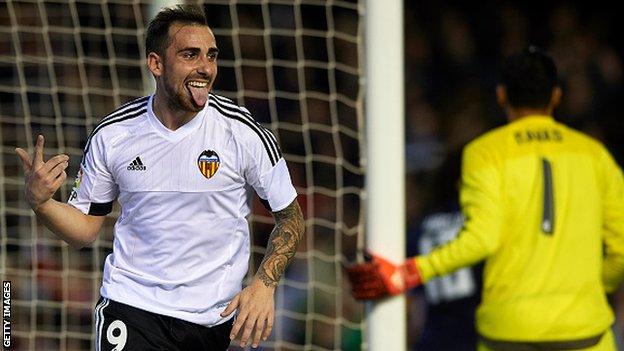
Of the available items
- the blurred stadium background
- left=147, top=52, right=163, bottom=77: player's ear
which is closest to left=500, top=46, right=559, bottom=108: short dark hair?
left=147, top=52, right=163, bottom=77: player's ear

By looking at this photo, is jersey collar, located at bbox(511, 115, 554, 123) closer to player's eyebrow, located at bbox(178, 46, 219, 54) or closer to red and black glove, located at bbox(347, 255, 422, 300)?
red and black glove, located at bbox(347, 255, 422, 300)

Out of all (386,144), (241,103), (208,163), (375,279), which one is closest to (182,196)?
(208,163)

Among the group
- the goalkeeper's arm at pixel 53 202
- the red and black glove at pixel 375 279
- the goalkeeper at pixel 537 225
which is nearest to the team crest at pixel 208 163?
the goalkeeper's arm at pixel 53 202

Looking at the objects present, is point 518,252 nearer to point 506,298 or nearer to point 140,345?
point 506,298

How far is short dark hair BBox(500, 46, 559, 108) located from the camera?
467cm

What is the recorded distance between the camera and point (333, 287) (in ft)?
21.0

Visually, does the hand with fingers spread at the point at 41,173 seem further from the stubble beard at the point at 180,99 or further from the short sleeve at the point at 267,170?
the short sleeve at the point at 267,170

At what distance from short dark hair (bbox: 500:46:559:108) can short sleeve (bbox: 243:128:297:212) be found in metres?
1.14

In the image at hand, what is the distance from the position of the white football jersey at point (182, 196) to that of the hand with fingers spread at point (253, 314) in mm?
297

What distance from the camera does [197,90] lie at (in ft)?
12.5

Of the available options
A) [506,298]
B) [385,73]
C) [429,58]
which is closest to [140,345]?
[506,298]

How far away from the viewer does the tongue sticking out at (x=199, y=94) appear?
3777 mm

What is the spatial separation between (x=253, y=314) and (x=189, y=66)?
27.8 inches

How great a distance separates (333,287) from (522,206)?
1.96 meters
